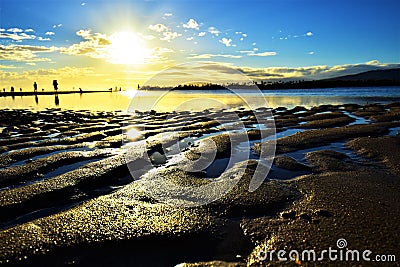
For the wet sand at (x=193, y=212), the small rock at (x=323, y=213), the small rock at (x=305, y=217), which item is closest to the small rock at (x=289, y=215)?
the wet sand at (x=193, y=212)

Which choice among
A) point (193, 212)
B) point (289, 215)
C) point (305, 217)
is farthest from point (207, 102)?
point (305, 217)

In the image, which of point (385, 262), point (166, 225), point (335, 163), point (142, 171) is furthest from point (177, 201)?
point (335, 163)

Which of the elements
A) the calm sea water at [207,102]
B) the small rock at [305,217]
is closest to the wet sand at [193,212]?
the small rock at [305,217]

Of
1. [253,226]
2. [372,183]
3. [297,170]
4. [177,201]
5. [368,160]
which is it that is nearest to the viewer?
[253,226]

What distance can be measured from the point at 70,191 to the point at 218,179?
3.97 metres

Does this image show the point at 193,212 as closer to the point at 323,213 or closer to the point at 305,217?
the point at 305,217

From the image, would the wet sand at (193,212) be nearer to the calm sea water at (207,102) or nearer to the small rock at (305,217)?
the small rock at (305,217)

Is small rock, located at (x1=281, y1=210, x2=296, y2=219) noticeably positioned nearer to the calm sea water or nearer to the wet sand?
the wet sand

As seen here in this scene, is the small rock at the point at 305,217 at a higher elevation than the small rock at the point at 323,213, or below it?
below

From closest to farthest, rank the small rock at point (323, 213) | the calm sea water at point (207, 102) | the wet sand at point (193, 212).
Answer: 1. the wet sand at point (193, 212)
2. the small rock at point (323, 213)
3. the calm sea water at point (207, 102)

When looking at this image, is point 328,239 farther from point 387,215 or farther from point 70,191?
point 70,191

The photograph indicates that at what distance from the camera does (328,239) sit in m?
4.27

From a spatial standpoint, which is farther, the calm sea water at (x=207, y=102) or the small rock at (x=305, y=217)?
the calm sea water at (x=207, y=102)

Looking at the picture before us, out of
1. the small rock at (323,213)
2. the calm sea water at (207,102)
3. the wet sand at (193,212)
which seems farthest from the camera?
the calm sea water at (207,102)
